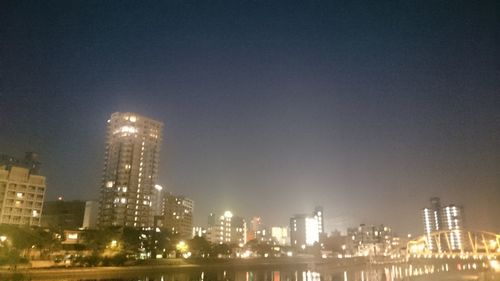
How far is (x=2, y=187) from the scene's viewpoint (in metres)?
95.9

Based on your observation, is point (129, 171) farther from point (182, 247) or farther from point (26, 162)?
point (182, 247)

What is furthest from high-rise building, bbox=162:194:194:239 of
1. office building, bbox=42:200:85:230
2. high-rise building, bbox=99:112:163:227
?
office building, bbox=42:200:85:230

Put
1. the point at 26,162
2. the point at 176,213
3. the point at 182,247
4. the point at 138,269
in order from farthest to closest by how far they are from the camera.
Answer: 1. the point at 176,213
2. the point at 26,162
3. the point at 182,247
4. the point at 138,269

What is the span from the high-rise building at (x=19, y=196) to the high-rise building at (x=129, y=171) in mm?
29844

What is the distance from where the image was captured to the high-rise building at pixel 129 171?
133m

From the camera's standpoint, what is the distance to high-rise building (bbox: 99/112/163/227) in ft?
437

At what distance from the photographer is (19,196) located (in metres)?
98.5

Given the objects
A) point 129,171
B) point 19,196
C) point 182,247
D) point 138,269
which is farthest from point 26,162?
point 138,269

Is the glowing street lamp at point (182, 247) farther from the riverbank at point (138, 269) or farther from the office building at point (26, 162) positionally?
the office building at point (26, 162)

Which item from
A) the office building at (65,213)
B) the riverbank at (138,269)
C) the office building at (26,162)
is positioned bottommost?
the riverbank at (138,269)

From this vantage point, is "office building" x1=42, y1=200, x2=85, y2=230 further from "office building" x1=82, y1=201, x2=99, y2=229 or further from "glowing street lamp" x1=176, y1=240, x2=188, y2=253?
"glowing street lamp" x1=176, y1=240, x2=188, y2=253

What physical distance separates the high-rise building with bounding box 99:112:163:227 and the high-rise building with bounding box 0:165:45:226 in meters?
29.8

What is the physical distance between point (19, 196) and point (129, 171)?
42456 mm

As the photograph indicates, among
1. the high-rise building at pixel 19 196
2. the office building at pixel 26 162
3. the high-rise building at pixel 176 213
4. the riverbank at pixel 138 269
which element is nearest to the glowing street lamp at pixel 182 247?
the riverbank at pixel 138 269
